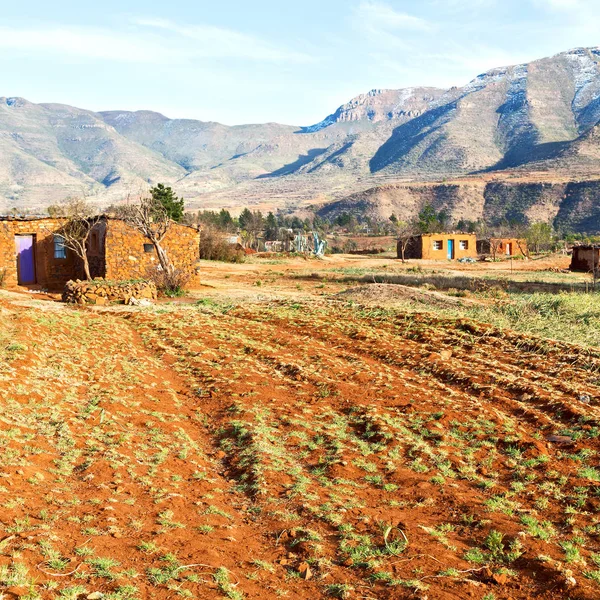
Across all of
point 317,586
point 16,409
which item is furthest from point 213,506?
point 16,409

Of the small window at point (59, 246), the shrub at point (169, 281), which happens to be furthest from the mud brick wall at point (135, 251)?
the small window at point (59, 246)

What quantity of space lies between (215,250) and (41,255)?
72.4 feet

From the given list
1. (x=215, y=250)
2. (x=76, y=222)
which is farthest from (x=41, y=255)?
(x=215, y=250)

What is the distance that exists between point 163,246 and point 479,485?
2210 centimetres

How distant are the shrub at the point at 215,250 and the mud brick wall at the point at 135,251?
63.9ft

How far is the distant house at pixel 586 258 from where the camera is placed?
3859 cm

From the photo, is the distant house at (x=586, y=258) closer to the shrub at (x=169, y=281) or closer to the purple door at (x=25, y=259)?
the shrub at (x=169, y=281)

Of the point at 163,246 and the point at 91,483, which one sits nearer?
the point at 91,483

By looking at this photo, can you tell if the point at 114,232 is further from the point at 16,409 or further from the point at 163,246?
the point at 16,409

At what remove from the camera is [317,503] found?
615 cm

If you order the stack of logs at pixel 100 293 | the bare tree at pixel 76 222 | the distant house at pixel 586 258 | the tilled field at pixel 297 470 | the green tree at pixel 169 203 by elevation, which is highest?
the green tree at pixel 169 203

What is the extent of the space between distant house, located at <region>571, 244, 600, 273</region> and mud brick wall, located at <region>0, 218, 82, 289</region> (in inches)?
1222

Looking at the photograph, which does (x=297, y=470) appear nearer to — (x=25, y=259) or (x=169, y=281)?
(x=169, y=281)

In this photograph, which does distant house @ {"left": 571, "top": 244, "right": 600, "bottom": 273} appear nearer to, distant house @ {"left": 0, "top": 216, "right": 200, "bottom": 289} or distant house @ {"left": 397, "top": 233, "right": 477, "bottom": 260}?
distant house @ {"left": 397, "top": 233, "right": 477, "bottom": 260}
